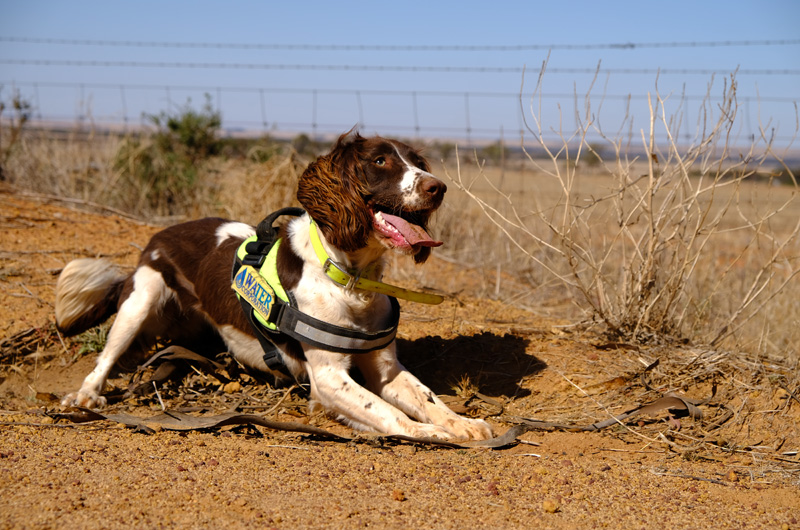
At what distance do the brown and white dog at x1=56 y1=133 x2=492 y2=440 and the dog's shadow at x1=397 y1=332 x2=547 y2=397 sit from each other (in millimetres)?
522

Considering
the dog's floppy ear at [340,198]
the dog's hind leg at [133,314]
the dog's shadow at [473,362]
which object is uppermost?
the dog's floppy ear at [340,198]

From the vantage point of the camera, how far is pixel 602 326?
4422 mm

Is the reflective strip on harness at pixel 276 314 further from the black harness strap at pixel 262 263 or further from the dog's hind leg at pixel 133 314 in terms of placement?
the dog's hind leg at pixel 133 314

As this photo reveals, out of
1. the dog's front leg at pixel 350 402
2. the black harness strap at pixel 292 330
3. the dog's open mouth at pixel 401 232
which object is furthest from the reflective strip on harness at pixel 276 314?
the dog's open mouth at pixel 401 232

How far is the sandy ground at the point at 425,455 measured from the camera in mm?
2301

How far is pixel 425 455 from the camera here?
2.97 meters

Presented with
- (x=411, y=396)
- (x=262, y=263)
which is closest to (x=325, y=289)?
(x=262, y=263)

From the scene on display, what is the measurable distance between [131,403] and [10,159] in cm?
567

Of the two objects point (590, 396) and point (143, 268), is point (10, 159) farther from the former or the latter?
point (590, 396)

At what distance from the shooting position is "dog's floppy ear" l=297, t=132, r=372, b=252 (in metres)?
3.18

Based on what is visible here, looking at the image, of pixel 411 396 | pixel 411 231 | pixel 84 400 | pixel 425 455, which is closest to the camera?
pixel 425 455

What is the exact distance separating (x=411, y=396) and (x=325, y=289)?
70cm

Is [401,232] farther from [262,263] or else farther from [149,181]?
[149,181]

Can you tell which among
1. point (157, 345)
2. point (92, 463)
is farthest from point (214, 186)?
point (92, 463)
